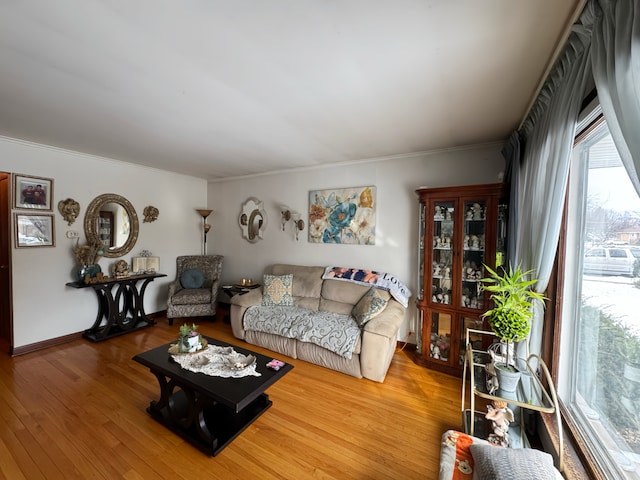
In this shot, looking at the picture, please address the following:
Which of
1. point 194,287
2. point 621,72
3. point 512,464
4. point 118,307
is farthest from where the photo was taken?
point 194,287

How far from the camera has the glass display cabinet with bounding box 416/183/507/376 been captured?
248cm

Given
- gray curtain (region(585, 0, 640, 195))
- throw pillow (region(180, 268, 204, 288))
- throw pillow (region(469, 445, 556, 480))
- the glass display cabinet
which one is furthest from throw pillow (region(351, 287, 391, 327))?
throw pillow (region(180, 268, 204, 288))

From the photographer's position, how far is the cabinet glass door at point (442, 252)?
2.69 meters

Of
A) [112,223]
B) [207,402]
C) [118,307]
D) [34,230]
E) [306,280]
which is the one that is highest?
[112,223]

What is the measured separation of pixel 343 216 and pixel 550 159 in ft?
7.77

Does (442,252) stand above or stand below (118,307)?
above

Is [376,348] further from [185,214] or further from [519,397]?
[185,214]

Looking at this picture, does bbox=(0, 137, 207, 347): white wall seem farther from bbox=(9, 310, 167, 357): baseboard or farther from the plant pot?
the plant pot

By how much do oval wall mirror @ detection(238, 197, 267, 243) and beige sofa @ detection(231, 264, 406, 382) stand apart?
2.50ft

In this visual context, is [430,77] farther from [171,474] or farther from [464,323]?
[171,474]

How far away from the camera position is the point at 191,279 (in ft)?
13.6

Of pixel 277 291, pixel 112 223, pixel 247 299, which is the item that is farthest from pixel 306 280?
pixel 112 223

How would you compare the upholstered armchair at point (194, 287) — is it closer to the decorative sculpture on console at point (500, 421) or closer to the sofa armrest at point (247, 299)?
the sofa armrest at point (247, 299)

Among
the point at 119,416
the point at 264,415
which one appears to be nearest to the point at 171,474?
the point at 264,415
